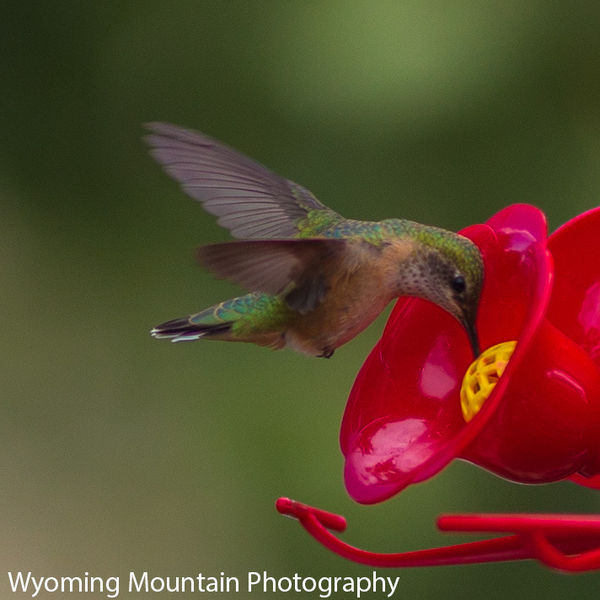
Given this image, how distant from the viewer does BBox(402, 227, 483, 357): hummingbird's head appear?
2.05 metres

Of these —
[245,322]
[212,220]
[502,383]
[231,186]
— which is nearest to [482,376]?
[502,383]

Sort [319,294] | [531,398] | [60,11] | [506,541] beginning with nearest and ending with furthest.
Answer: [506,541] → [531,398] → [319,294] → [60,11]

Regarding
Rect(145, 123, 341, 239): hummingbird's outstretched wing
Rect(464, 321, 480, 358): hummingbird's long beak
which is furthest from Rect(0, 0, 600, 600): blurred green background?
Rect(464, 321, 480, 358): hummingbird's long beak

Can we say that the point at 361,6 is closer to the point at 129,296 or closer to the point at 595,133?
the point at 595,133

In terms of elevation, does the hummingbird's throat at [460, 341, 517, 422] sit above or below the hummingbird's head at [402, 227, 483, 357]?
below

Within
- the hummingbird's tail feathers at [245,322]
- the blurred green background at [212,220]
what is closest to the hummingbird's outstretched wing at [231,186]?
the hummingbird's tail feathers at [245,322]

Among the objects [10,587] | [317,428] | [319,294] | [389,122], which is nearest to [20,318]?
[10,587]

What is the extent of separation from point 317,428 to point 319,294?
1.62 meters

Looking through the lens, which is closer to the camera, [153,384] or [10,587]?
[10,587]

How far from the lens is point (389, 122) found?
151 inches

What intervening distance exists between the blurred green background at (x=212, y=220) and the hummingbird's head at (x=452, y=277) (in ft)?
5.03

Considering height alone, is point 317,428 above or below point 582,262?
below

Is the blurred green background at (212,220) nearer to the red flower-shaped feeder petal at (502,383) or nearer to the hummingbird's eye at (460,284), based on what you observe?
the red flower-shaped feeder petal at (502,383)

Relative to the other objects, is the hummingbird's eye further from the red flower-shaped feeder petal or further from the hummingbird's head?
the red flower-shaped feeder petal
